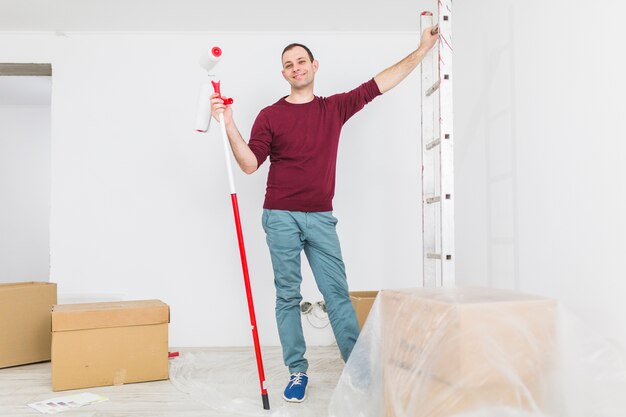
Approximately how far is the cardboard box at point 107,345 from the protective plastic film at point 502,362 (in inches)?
56.0

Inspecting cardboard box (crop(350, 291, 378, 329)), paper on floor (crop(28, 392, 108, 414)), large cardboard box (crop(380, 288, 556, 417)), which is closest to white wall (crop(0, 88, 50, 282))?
paper on floor (crop(28, 392, 108, 414))

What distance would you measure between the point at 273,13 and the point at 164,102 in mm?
874

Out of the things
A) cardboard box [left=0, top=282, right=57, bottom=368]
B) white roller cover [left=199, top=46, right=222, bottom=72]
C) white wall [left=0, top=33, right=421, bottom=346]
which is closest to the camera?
white roller cover [left=199, top=46, right=222, bottom=72]

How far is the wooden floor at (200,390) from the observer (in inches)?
79.0

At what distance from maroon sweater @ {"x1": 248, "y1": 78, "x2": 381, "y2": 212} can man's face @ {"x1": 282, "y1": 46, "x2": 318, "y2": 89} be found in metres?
0.10

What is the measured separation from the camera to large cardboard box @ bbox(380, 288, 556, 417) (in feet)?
4.26

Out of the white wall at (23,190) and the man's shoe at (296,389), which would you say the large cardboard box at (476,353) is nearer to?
the man's shoe at (296,389)

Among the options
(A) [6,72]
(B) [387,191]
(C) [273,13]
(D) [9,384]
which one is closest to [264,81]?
(C) [273,13]

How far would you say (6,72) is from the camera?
11.2 ft

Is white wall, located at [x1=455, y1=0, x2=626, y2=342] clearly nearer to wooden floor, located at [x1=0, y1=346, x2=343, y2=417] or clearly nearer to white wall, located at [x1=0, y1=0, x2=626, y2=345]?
white wall, located at [x1=0, y1=0, x2=626, y2=345]

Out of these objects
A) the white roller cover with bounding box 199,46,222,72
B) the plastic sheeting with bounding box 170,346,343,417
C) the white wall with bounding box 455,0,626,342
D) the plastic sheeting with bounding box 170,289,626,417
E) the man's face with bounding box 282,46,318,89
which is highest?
the man's face with bounding box 282,46,318,89

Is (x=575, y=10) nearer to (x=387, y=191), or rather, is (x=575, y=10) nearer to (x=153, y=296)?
(x=387, y=191)

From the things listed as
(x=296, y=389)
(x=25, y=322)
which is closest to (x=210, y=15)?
(x=25, y=322)

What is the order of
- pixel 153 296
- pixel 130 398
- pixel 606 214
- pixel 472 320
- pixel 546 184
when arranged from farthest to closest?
Answer: pixel 153 296
pixel 130 398
pixel 546 184
pixel 606 214
pixel 472 320
